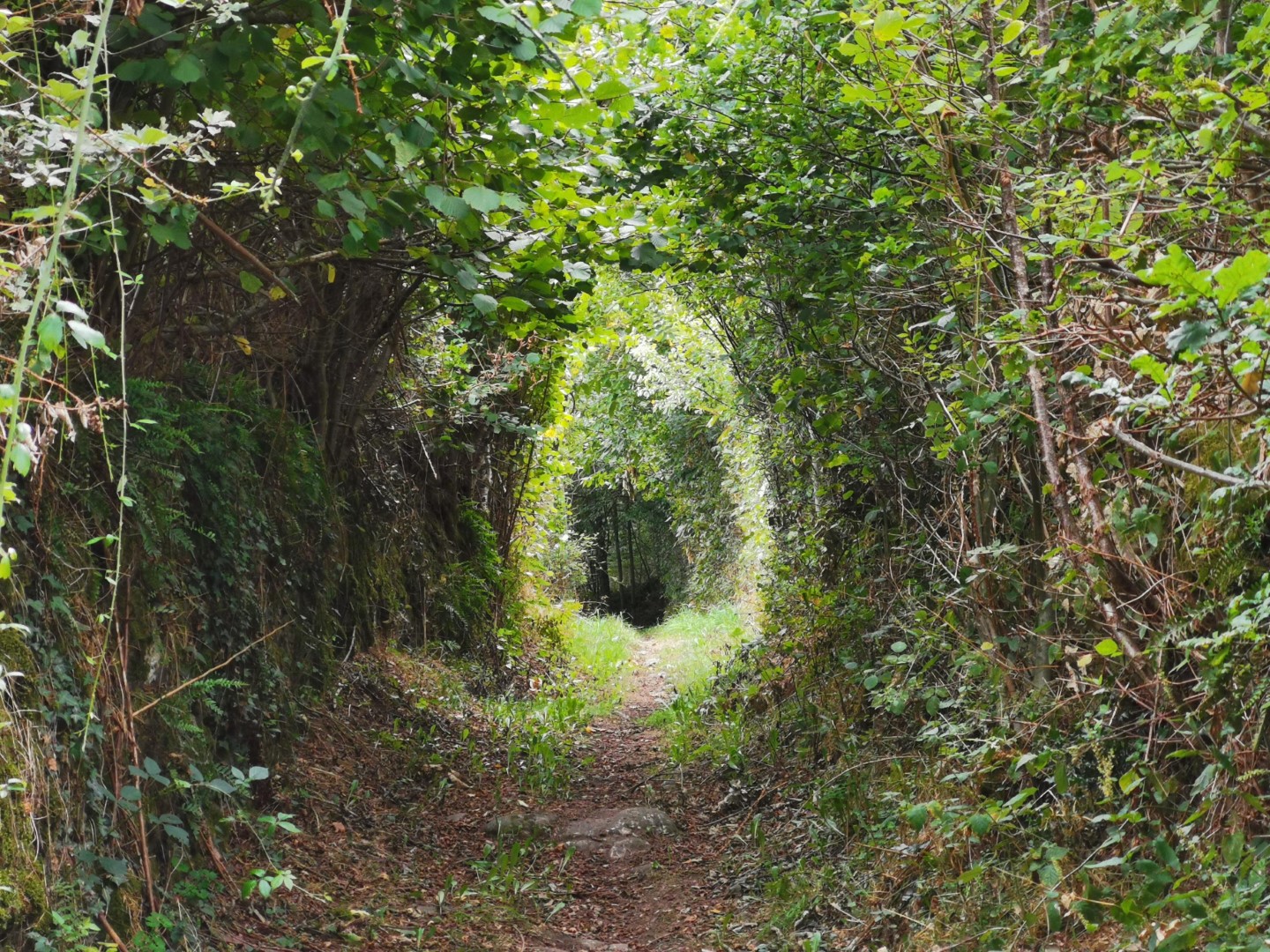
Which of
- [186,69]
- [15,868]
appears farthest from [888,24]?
[15,868]

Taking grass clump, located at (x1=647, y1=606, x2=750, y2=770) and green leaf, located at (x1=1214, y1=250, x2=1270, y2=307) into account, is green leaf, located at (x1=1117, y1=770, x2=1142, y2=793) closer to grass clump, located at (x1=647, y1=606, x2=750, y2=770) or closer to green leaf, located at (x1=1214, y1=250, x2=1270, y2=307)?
green leaf, located at (x1=1214, y1=250, x2=1270, y2=307)

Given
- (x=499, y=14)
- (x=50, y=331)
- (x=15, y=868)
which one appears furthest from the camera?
(x=15, y=868)

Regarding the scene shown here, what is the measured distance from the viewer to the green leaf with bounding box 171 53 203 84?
2.92 meters

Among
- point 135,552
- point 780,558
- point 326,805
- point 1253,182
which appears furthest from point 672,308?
point 1253,182

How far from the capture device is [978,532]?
4.54m

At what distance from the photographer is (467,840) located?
6.02 meters

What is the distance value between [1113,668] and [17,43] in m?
4.27

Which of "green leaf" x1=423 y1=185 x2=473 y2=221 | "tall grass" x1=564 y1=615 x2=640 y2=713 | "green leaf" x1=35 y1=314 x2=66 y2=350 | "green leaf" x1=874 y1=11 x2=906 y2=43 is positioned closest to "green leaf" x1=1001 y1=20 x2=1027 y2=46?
"green leaf" x1=874 y1=11 x2=906 y2=43

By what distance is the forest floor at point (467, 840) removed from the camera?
4.67 metres

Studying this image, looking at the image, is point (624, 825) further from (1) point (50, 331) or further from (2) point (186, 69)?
(1) point (50, 331)

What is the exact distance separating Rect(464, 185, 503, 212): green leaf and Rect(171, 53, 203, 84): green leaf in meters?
0.84

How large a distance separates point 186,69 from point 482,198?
0.92m

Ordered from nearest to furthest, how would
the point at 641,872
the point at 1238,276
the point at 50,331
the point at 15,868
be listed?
1. the point at 50,331
2. the point at 1238,276
3. the point at 15,868
4. the point at 641,872

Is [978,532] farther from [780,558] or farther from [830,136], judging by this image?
[780,558]
